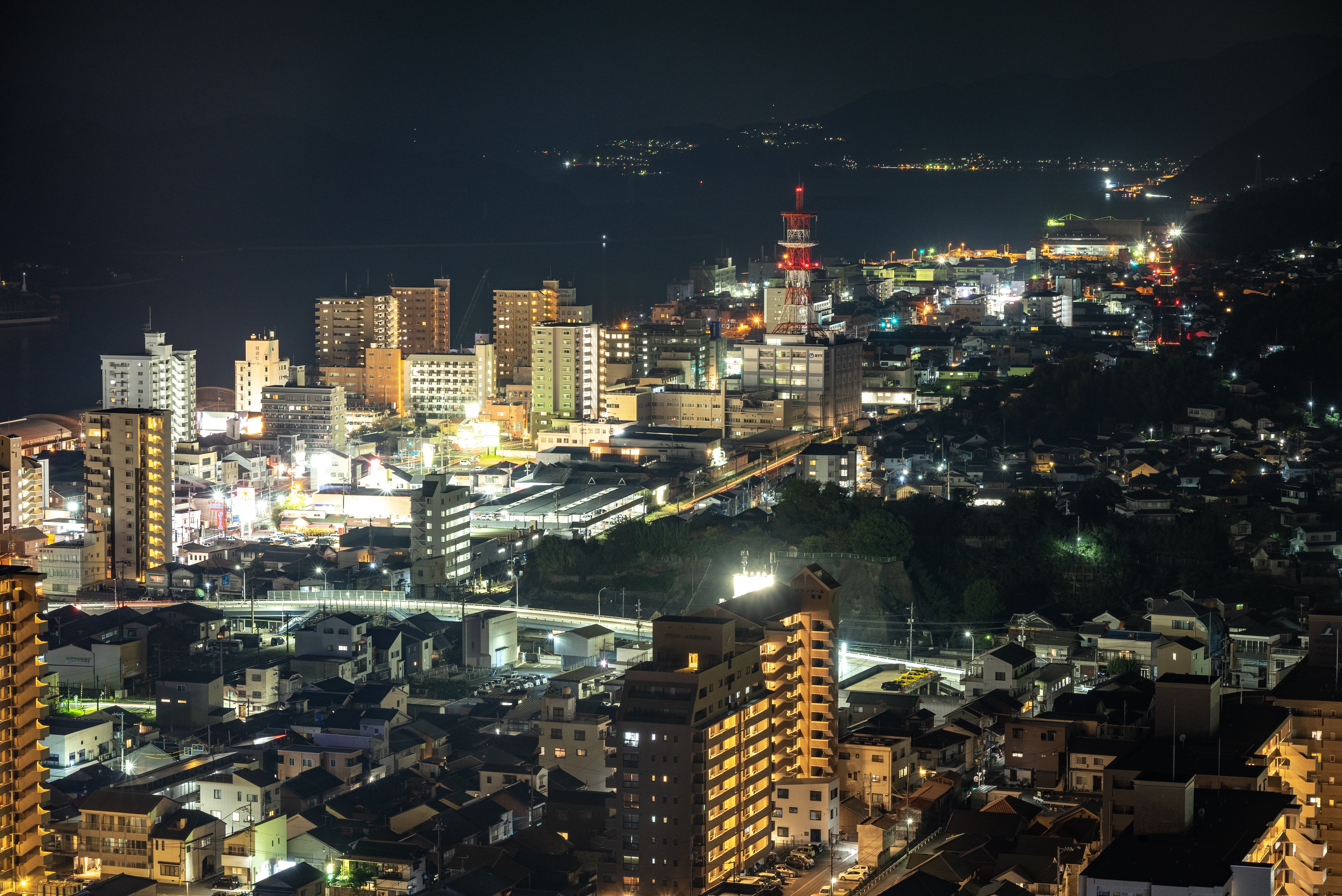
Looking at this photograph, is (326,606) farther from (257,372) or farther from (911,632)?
(257,372)

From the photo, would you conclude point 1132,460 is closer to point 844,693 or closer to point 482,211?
point 844,693

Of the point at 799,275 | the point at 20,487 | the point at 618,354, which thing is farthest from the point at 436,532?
the point at 618,354

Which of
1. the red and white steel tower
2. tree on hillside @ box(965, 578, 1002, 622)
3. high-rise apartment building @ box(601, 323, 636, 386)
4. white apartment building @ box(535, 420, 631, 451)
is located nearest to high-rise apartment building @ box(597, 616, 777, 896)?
tree on hillside @ box(965, 578, 1002, 622)

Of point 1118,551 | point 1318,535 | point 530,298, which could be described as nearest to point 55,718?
point 1118,551

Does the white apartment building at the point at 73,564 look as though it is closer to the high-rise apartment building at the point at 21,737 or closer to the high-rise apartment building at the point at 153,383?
the high-rise apartment building at the point at 153,383

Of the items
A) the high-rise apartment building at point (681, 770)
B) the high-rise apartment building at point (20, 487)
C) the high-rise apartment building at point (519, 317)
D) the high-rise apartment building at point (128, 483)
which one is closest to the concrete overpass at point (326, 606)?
the high-rise apartment building at point (128, 483)
